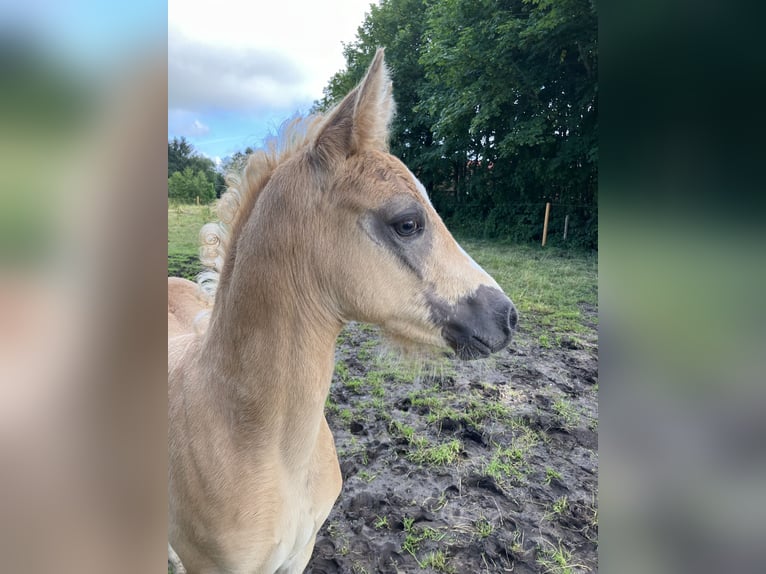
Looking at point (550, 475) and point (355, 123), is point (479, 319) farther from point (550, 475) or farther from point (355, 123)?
point (550, 475)

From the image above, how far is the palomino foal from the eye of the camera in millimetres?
995

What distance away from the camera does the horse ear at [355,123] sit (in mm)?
967

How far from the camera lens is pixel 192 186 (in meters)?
1.54

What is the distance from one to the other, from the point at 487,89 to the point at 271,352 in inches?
107

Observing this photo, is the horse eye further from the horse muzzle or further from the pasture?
the pasture

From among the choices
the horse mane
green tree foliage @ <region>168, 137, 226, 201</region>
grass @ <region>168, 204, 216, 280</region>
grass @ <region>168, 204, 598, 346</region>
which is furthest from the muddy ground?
green tree foliage @ <region>168, 137, 226, 201</region>

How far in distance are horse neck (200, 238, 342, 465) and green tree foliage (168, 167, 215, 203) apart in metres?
0.56

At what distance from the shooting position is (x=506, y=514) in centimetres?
190

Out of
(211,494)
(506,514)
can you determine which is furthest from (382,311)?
(506,514)
